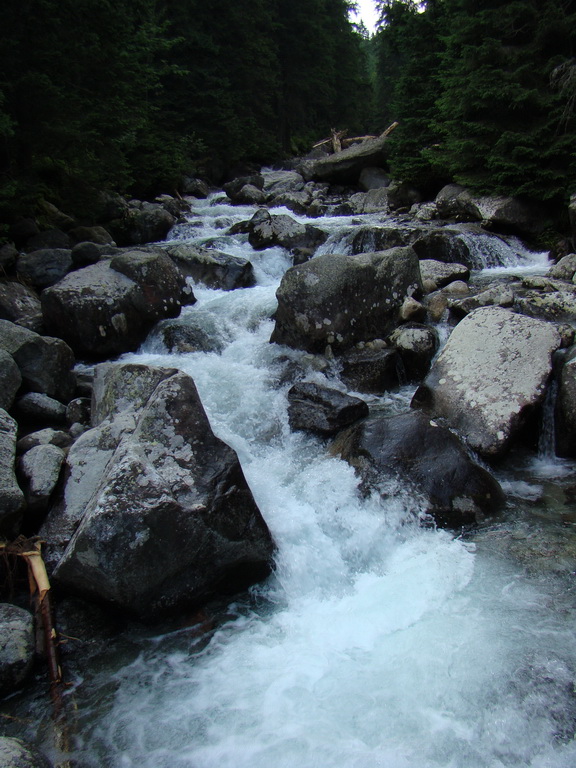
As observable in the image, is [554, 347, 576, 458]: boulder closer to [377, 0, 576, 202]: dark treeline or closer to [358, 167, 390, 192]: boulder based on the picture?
[377, 0, 576, 202]: dark treeline

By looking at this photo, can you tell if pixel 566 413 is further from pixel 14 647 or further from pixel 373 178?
pixel 373 178

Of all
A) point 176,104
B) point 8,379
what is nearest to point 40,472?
point 8,379

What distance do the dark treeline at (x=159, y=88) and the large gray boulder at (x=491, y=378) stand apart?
23.8 ft

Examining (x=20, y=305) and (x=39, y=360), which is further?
(x=20, y=305)

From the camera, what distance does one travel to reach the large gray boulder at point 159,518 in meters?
3.54

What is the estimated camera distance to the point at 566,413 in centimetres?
527

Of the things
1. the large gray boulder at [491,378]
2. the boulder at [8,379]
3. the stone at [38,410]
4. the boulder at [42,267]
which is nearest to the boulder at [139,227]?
the boulder at [42,267]

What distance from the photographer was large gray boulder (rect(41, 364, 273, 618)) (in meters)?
3.54

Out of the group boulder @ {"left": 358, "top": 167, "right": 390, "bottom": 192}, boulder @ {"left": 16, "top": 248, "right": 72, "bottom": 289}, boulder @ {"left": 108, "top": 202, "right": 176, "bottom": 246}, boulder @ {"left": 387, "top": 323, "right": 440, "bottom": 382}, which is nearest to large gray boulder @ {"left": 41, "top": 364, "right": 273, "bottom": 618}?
boulder @ {"left": 387, "top": 323, "right": 440, "bottom": 382}

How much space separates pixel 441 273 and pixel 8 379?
709cm

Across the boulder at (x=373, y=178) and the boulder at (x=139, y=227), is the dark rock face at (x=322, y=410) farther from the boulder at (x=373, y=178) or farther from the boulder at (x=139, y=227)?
the boulder at (x=373, y=178)

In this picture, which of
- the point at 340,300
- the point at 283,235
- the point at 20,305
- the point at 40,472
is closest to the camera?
the point at 40,472

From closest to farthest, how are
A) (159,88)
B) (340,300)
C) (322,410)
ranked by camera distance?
(322,410)
(340,300)
(159,88)

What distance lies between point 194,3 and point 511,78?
18.3 meters
